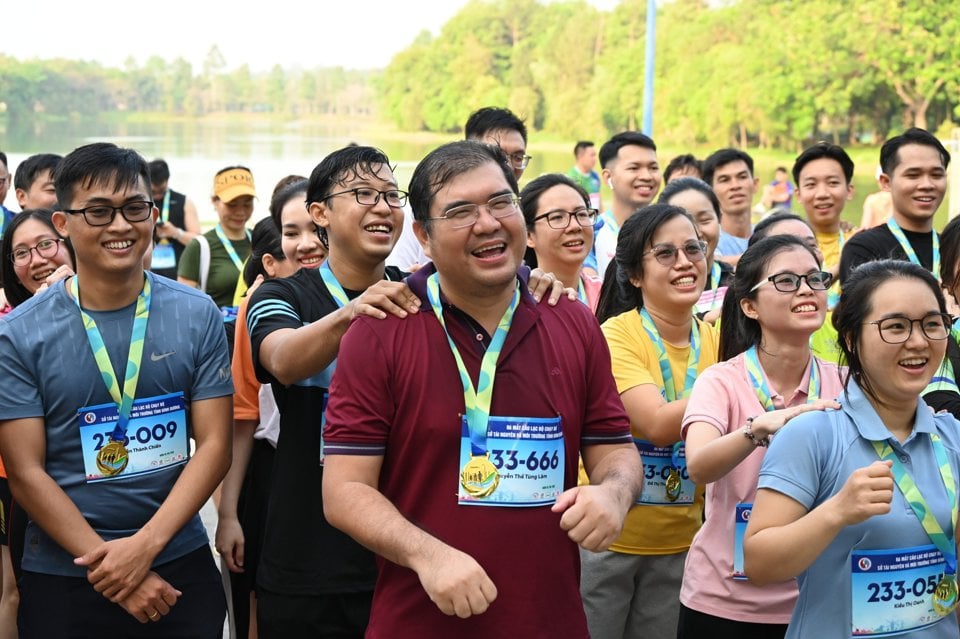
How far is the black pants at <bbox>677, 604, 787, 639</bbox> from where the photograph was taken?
3150 millimetres

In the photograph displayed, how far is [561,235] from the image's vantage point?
4414 mm

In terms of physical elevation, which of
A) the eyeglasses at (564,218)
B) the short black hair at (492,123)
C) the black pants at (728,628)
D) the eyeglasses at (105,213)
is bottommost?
the black pants at (728,628)

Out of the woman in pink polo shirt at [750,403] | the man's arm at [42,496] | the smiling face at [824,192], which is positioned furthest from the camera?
the smiling face at [824,192]

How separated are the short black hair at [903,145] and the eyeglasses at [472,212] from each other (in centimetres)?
352

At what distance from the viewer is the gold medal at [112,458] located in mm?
3080

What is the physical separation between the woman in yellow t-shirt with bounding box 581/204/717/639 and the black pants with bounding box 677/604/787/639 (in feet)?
1.52

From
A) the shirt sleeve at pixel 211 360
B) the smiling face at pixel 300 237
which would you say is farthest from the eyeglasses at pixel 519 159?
the shirt sleeve at pixel 211 360

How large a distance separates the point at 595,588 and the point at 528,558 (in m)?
1.43

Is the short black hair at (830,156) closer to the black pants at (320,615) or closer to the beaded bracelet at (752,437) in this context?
the beaded bracelet at (752,437)

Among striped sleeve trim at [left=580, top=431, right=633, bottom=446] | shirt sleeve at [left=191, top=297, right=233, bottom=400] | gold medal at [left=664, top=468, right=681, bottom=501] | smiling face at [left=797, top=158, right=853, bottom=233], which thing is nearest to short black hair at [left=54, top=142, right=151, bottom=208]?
shirt sleeve at [left=191, top=297, right=233, bottom=400]

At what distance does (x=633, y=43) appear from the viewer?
23.9m

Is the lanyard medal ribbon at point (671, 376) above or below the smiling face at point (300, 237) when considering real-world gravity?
below

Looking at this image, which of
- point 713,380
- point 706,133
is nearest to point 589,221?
point 713,380

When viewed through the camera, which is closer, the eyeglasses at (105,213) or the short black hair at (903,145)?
the eyeglasses at (105,213)
